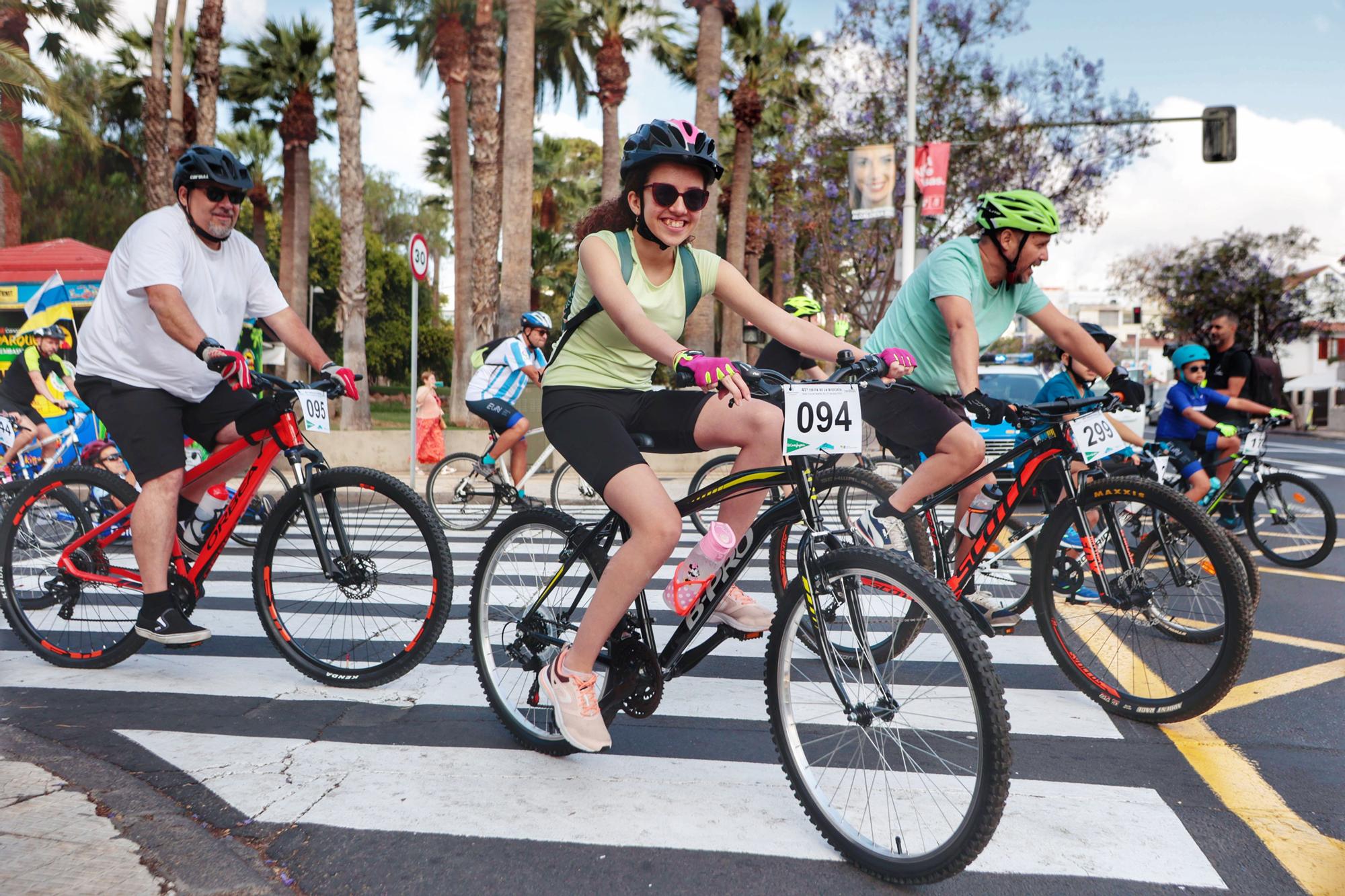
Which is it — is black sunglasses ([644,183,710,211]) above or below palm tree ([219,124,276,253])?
below

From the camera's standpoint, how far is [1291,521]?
7.70m

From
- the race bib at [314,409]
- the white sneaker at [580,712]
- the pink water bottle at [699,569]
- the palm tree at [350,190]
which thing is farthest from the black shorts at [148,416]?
the palm tree at [350,190]

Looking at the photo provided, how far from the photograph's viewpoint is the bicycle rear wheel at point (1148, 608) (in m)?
3.62

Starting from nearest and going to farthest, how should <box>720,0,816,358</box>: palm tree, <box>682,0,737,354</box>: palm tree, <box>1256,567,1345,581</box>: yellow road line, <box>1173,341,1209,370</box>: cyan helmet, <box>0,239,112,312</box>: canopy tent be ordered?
1. <box>1256,567,1345,581</box>: yellow road line
2. <box>1173,341,1209,370</box>: cyan helmet
3. <box>0,239,112,312</box>: canopy tent
4. <box>682,0,737,354</box>: palm tree
5. <box>720,0,816,358</box>: palm tree

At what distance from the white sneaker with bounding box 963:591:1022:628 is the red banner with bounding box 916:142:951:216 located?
11.9 m

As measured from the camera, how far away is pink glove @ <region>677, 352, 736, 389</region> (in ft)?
8.40

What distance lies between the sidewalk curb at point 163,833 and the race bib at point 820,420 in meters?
1.69

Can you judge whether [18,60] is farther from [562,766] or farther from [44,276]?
[562,766]

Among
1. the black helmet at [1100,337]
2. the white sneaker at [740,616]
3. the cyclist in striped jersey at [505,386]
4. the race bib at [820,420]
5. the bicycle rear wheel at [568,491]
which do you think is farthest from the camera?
the bicycle rear wheel at [568,491]

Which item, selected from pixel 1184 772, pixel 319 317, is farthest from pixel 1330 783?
pixel 319 317

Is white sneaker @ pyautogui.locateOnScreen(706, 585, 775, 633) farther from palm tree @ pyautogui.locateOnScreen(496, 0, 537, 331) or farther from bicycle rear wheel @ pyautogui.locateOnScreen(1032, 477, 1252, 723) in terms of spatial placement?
palm tree @ pyautogui.locateOnScreen(496, 0, 537, 331)

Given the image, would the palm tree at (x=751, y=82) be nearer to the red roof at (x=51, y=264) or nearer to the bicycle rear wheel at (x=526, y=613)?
the red roof at (x=51, y=264)

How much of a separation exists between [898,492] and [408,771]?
2160 mm

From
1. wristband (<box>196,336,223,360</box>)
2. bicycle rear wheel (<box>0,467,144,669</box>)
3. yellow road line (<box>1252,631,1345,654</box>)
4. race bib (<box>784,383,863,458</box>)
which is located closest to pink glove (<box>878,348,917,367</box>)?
race bib (<box>784,383,863,458</box>)
